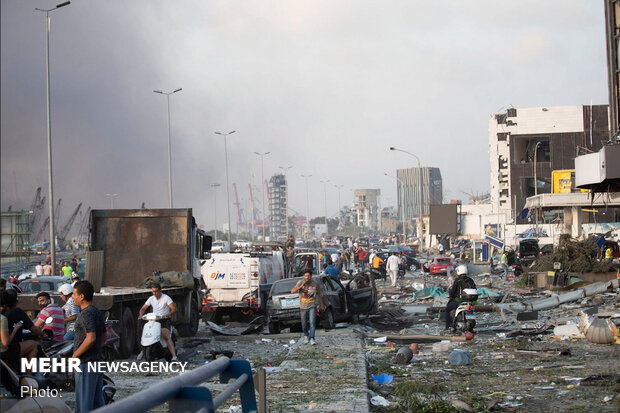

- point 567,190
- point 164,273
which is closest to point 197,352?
point 164,273

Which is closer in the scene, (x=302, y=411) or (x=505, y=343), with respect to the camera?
(x=302, y=411)

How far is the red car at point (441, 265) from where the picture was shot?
140 ft

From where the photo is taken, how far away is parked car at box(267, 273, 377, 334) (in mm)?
18906

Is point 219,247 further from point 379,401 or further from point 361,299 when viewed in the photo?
point 379,401

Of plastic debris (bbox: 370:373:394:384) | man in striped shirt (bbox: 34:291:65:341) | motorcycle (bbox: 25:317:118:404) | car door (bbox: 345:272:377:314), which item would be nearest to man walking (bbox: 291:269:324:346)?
plastic debris (bbox: 370:373:394:384)

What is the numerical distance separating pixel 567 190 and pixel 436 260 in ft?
66.5

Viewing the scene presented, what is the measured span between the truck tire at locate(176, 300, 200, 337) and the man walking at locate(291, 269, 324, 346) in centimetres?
366

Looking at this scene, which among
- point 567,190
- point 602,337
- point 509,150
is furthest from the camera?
point 509,150

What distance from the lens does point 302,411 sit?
8.60 m

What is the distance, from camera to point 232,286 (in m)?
21.9

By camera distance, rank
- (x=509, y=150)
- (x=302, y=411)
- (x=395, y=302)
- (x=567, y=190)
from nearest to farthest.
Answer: (x=302, y=411), (x=395, y=302), (x=567, y=190), (x=509, y=150)

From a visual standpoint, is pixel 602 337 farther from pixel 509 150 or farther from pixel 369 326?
pixel 509 150

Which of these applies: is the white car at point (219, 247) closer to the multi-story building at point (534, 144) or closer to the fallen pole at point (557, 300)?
the fallen pole at point (557, 300)

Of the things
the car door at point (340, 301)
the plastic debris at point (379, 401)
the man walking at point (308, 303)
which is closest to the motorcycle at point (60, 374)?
the plastic debris at point (379, 401)
